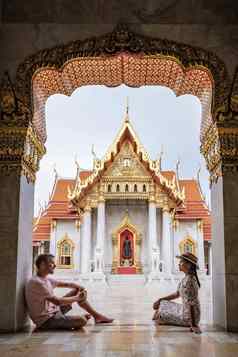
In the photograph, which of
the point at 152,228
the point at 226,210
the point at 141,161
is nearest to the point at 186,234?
the point at 152,228

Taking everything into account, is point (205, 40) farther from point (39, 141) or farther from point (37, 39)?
point (39, 141)

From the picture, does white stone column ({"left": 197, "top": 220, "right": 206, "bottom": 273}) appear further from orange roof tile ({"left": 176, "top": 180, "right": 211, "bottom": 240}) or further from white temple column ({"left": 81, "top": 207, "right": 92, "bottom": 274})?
white temple column ({"left": 81, "top": 207, "right": 92, "bottom": 274})

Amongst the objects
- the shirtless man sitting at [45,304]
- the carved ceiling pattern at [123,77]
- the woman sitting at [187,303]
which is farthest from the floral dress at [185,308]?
the carved ceiling pattern at [123,77]

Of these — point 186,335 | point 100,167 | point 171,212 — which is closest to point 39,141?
point 186,335

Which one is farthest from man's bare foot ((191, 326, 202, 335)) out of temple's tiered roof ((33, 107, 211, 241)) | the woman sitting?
temple's tiered roof ((33, 107, 211, 241))

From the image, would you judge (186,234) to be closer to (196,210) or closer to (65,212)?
(196,210)

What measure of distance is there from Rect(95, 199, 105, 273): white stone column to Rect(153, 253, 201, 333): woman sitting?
1290 cm

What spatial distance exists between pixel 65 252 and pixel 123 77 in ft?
48.3

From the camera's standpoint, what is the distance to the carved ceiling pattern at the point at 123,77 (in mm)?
4484

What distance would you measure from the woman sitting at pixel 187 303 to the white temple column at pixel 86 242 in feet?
44.3

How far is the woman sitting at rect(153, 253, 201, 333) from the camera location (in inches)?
166

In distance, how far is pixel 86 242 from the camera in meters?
18.1

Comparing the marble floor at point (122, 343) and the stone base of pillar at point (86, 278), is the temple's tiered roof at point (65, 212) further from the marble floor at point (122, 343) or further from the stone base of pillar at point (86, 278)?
the marble floor at point (122, 343)

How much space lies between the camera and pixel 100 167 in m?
17.8
